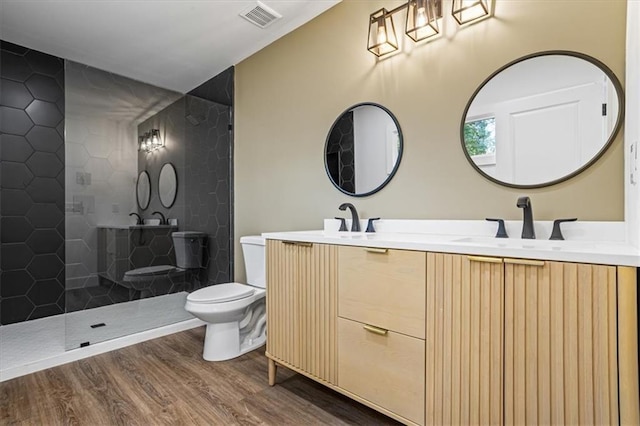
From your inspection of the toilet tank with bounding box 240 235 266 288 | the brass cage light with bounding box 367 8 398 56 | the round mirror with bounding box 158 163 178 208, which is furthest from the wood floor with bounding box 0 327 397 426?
the brass cage light with bounding box 367 8 398 56

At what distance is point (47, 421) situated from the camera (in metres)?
1.51

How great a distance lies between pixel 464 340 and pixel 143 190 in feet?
9.72

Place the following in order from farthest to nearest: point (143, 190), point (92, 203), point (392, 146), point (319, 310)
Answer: point (143, 190) < point (92, 203) < point (392, 146) < point (319, 310)

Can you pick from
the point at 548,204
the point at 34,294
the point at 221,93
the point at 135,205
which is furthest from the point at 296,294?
the point at 34,294

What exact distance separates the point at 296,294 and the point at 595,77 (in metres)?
1.61

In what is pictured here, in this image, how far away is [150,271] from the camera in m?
3.04

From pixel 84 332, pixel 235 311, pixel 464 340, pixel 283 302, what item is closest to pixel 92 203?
pixel 84 332

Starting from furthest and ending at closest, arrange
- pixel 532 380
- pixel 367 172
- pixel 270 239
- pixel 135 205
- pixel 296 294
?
pixel 135 205, pixel 367 172, pixel 270 239, pixel 296 294, pixel 532 380

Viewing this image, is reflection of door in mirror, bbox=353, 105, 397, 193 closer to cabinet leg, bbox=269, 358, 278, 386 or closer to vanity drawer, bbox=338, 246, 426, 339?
vanity drawer, bbox=338, 246, 426, 339

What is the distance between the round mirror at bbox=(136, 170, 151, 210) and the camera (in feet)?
9.77

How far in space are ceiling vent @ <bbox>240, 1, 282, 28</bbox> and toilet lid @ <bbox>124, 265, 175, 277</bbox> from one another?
91.6 inches

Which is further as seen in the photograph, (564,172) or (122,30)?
(122,30)

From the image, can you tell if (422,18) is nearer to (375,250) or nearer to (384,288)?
(375,250)

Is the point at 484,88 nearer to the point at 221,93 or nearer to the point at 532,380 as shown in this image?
the point at 532,380
